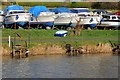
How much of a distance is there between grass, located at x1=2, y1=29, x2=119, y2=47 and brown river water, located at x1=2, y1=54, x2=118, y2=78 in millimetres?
1162

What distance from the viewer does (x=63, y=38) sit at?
97.1 feet

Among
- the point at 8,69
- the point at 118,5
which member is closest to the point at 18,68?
the point at 8,69

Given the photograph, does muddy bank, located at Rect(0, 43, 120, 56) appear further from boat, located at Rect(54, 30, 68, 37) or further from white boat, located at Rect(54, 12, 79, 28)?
white boat, located at Rect(54, 12, 79, 28)

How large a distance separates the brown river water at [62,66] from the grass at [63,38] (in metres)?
1.16

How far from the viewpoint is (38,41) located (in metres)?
28.2

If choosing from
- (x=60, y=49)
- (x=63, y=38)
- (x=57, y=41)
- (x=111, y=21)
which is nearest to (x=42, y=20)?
(x=111, y=21)

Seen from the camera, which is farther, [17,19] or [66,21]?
[66,21]

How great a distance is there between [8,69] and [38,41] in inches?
214

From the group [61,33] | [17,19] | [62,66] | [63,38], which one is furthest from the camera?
[17,19]

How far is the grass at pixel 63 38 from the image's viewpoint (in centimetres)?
2838

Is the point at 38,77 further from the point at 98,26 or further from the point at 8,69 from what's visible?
the point at 98,26

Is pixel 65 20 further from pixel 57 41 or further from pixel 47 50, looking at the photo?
pixel 47 50

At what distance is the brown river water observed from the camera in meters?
21.8

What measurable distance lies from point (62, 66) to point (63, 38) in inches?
223
